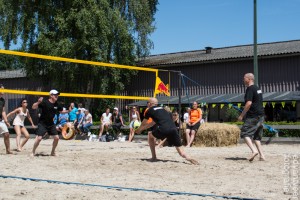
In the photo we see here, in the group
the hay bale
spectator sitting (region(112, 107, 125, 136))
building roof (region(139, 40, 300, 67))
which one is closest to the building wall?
building roof (region(139, 40, 300, 67))

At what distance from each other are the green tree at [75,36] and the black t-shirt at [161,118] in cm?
1843

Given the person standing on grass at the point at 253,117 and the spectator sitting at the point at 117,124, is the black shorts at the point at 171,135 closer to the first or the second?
the person standing on grass at the point at 253,117

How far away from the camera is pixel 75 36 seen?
1124 inches

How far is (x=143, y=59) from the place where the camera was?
34.0 meters

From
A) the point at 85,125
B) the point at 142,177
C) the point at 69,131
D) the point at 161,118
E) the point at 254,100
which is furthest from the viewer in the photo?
the point at 85,125

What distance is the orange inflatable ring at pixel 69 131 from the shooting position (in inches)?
793

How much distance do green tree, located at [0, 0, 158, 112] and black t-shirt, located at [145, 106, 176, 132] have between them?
60.5 feet

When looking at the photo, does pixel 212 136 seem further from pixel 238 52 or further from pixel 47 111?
pixel 238 52

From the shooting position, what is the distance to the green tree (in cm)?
2759

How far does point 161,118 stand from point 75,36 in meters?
20.3

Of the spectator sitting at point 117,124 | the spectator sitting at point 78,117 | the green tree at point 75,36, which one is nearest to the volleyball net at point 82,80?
the green tree at point 75,36

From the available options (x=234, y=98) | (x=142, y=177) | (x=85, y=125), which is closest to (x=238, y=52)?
(x=234, y=98)

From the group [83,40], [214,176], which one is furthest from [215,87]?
[214,176]

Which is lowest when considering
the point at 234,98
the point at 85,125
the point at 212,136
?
the point at 212,136
